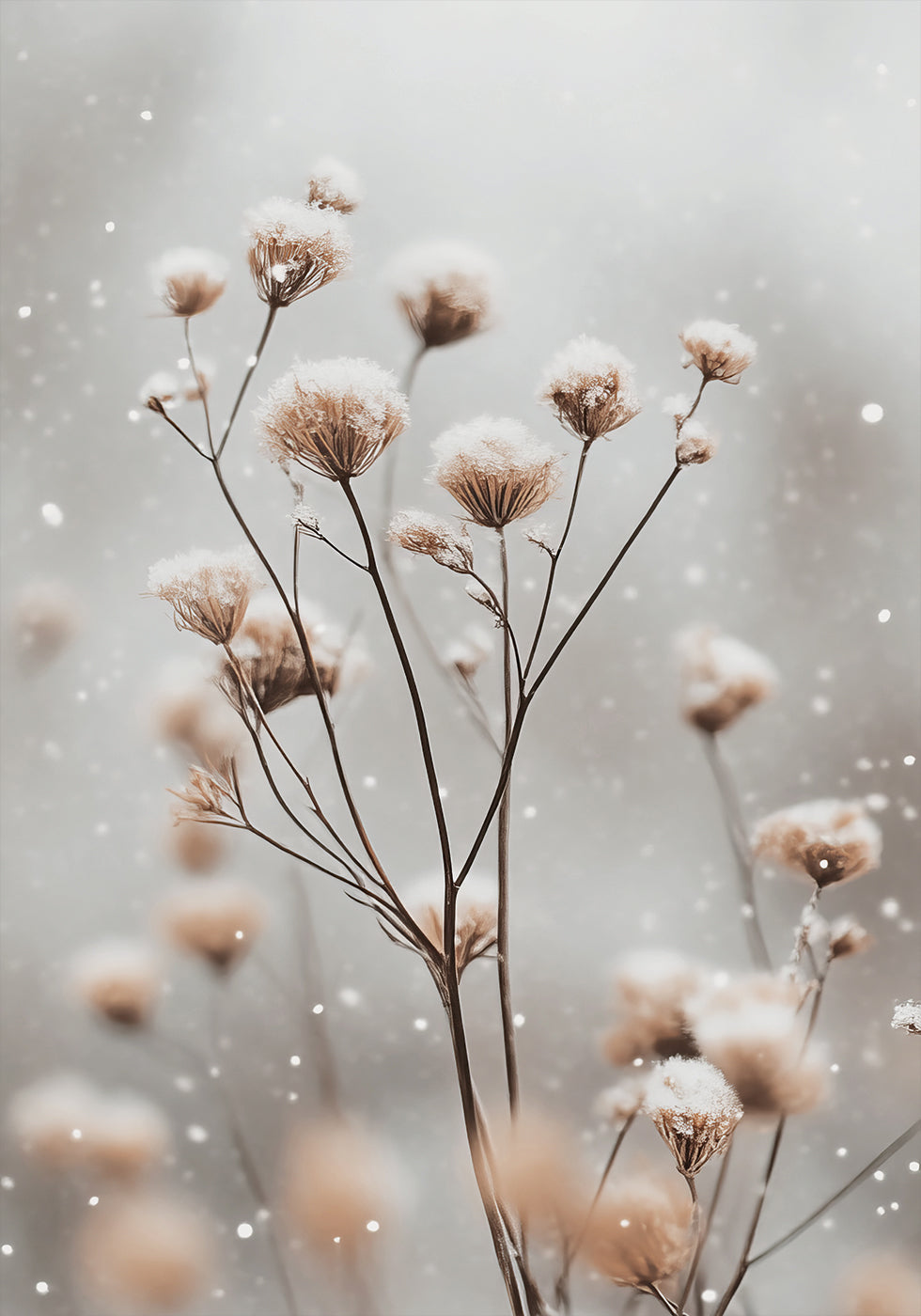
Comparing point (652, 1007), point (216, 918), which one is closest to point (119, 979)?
point (216, 918)

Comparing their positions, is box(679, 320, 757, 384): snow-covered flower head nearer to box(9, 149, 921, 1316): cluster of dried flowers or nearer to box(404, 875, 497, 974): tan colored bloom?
box(9, 149, 921, 1316): cluster of dried flowers

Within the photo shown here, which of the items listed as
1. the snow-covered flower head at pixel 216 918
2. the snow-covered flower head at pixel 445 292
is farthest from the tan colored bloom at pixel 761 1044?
the snow-covered flower head at pixel 445 292

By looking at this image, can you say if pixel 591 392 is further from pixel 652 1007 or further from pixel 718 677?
pixel 652 1007

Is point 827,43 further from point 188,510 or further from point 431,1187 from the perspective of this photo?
point 431,1187

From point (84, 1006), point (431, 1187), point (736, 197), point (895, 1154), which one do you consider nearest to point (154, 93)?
point (736, 197)

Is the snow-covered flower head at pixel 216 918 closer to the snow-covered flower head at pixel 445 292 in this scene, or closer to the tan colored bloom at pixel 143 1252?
the tan colored bloom at pixel 143 1252
